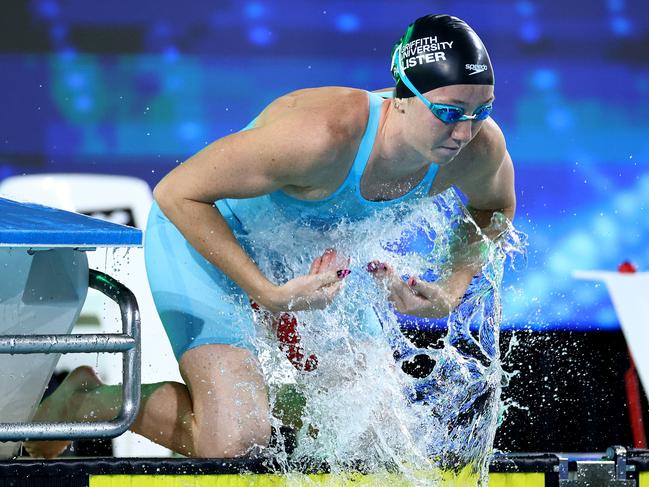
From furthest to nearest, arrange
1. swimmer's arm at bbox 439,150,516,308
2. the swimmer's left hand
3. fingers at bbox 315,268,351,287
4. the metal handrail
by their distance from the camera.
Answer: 1. swimmer's arm at bbox 439,150,516,308
2. the swimmer's left hand
3. fingers at bbox 315,268,351,287
4. the metal handrail

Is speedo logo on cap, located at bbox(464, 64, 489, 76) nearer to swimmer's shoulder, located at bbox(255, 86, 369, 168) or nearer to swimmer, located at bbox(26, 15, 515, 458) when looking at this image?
swimmer, located at bbox(26, 15, 515, 458)

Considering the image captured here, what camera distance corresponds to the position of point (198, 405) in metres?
2.41

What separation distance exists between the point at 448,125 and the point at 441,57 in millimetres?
157

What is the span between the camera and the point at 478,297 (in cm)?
267

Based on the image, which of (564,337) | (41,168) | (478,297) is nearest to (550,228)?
(564,337)

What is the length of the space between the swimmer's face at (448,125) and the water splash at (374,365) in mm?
282

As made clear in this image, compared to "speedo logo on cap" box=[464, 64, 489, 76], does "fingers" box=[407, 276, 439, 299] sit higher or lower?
lower

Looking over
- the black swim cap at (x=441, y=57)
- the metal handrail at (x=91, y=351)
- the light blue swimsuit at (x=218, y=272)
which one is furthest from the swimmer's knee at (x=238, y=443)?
the black swim cap at (x=441, y=57)

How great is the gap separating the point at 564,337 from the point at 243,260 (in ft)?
5.54

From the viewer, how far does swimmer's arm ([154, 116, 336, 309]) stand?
220cm

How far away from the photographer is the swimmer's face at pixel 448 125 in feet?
7.20

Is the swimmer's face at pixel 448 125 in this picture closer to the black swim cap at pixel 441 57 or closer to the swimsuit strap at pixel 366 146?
the black swim cap at pixel 441 57

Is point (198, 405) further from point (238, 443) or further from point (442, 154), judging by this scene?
point (442, 154)

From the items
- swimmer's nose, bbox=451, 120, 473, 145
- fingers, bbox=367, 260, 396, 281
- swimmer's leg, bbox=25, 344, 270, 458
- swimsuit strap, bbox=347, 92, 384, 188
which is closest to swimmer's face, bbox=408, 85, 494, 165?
swimmer's nose, bbox=451, 120, 473, 145
